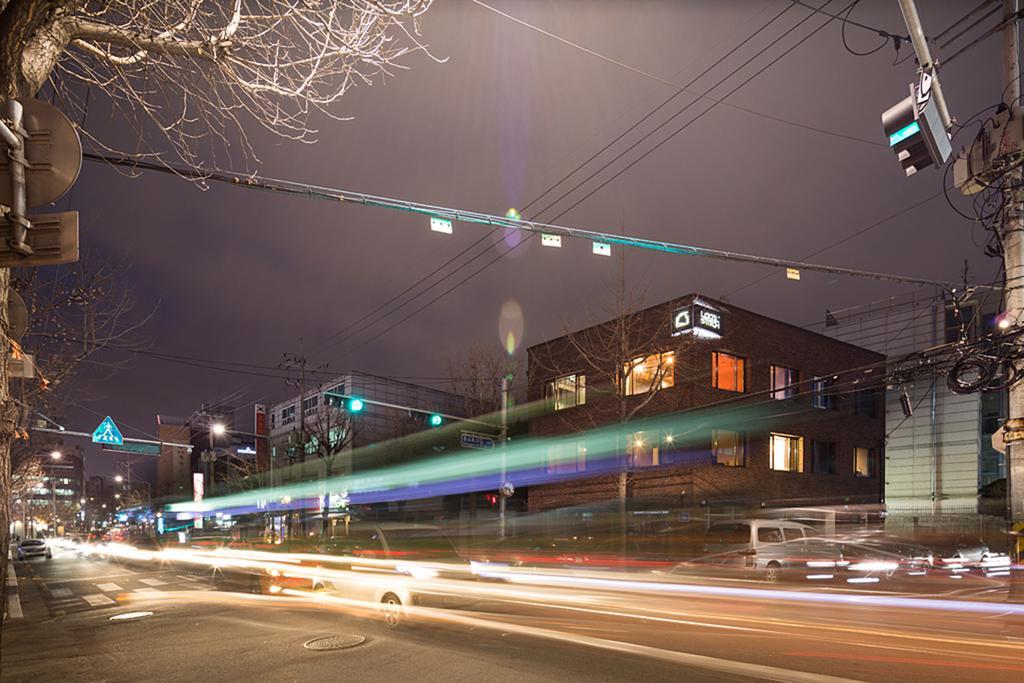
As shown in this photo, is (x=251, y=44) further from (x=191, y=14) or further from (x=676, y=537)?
(x=676, y=537)

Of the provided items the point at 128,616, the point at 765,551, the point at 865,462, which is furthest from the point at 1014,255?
the point at 865,462

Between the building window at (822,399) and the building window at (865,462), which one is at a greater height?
the building window at (822,399)

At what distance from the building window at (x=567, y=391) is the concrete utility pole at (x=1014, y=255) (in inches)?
813

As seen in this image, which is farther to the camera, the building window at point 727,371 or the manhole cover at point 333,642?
the building window at point 727,371

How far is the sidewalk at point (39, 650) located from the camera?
27.3 ft

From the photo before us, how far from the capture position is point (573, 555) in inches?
922

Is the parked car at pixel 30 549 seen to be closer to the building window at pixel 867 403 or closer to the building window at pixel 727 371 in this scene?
Result: the building window at pixel 727 371

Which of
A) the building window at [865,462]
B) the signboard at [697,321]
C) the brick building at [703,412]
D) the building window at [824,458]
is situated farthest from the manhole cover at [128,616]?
the building window at [865,462]

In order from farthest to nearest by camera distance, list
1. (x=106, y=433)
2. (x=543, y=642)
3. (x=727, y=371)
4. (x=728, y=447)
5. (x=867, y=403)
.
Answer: (x=867, y=403) < (x=727, y=371) < (x=728, y=447) < (x=106, y=433) < (x=543, y=642)

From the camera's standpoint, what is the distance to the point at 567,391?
32.4m

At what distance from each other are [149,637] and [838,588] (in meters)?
15.5

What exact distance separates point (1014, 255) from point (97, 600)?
22.1 metres

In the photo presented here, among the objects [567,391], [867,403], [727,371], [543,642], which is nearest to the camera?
[543,642]

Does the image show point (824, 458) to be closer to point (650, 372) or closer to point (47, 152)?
point (650, 372)
